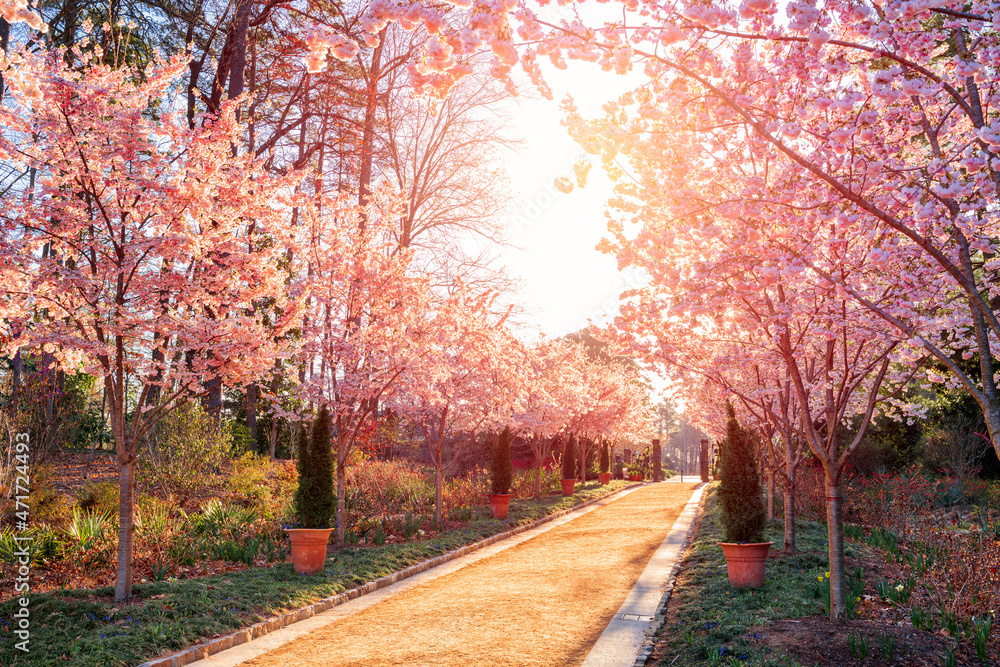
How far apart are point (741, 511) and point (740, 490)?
328 millimetres

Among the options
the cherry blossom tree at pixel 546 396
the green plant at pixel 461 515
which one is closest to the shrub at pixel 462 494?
the green plant at pixel 461 515

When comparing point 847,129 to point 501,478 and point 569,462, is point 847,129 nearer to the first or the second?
point 501,478

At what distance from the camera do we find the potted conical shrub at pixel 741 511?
25.6 feet

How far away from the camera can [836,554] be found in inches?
232

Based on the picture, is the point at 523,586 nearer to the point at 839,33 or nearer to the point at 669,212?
the point at 669,212

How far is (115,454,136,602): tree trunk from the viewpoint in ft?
21.0

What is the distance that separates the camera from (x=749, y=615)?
6410mm

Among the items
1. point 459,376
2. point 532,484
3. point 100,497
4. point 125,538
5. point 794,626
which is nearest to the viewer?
point 794,626

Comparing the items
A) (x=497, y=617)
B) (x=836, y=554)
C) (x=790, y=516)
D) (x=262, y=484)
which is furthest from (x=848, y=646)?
(x=262, y=484)

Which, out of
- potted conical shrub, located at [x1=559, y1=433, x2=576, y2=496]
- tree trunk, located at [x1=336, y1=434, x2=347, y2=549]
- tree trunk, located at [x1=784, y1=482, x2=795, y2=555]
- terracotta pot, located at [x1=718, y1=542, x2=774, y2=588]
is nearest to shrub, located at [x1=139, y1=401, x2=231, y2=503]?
tree trunk, located at [x1=336, y1=434, x2=347, y2=549]

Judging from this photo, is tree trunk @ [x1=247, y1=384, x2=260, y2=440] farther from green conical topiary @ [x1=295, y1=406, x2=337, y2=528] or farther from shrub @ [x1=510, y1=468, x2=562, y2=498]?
green conical topiary @ [x1=295, y1=406, x2=337, y2=528]

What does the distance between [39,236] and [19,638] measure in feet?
12.3

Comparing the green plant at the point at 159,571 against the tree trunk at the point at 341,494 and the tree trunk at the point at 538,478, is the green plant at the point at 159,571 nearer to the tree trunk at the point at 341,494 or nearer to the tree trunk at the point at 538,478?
the tree trunk at the point at 341,494

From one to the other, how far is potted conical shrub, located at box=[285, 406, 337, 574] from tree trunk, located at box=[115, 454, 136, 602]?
7.32ft
